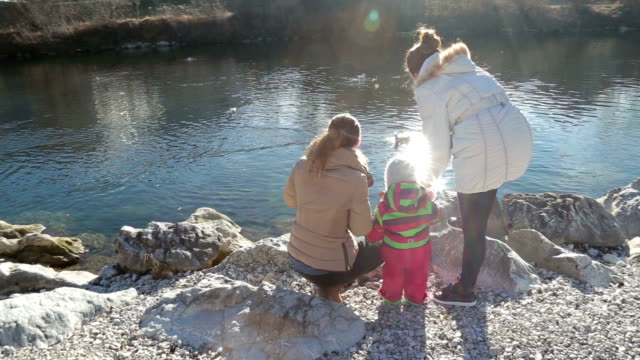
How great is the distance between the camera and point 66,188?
12750 millimetres

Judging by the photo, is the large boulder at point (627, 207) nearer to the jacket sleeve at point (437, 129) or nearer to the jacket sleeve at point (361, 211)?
the jacket sleeve at point (437, 129)

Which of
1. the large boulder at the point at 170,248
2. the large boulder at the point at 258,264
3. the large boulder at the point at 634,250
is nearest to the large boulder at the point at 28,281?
the large boulder at the point at 170,248

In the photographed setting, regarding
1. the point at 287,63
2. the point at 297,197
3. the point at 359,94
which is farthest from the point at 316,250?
the point at 287,63

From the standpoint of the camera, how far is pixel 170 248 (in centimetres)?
734

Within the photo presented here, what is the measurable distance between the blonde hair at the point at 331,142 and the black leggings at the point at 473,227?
1.16 meters

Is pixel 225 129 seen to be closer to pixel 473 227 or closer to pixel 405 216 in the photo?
pixel 405 216

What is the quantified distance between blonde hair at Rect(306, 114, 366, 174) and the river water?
584 centimetres

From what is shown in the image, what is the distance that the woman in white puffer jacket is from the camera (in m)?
4.59

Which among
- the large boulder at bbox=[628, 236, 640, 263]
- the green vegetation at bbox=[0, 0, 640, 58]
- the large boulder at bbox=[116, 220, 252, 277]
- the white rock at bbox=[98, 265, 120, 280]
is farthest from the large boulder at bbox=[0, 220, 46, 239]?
the green vegetation at bbox=[0, 0, 640, 58]

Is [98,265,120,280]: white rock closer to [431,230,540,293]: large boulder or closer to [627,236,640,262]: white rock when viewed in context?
[431,230,540,293]: large boulder

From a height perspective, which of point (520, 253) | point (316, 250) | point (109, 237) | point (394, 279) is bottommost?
point (109, 237)

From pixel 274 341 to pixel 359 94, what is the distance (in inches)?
761

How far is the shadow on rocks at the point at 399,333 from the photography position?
14.8 feet

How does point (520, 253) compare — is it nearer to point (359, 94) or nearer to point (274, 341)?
point (274, 341)
